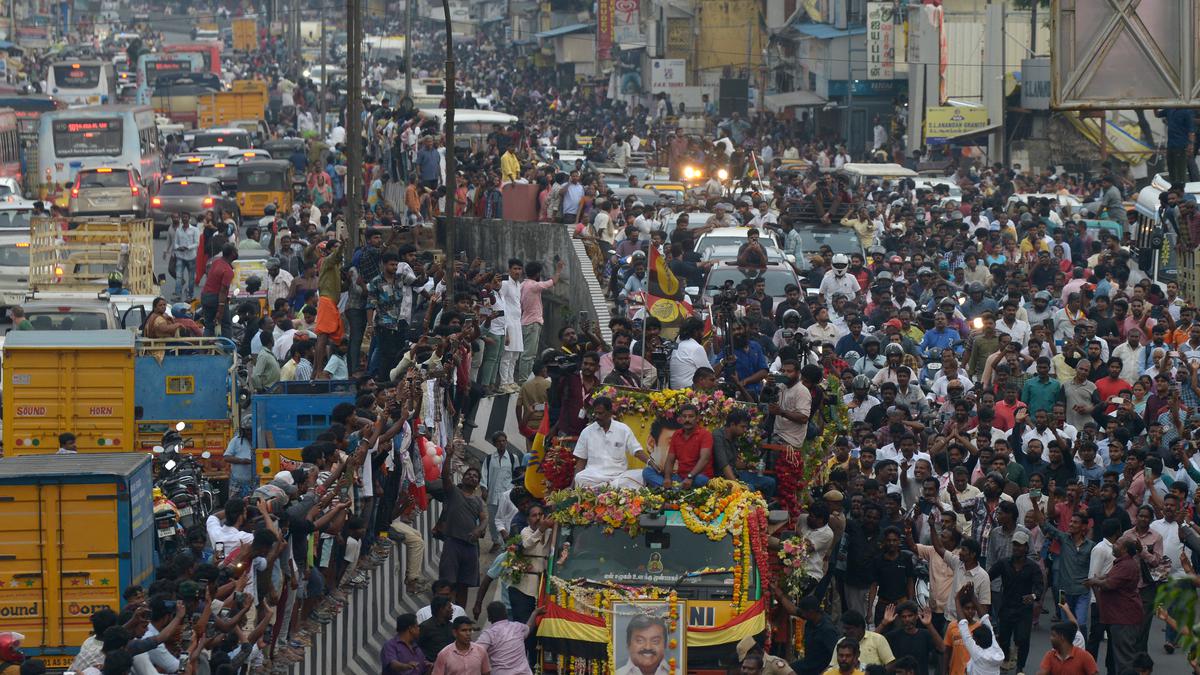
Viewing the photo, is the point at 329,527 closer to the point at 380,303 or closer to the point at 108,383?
the point at 108,383

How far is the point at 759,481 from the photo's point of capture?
51.0 feet

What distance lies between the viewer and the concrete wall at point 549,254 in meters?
28.4

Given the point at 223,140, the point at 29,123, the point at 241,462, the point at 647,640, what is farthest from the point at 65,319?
the point at 29,123

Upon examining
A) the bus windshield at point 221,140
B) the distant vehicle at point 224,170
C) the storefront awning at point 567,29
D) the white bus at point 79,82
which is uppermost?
the storefront awning at point 567,29

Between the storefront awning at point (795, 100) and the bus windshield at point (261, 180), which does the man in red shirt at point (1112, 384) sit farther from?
the storefront awning at point (795, 100)

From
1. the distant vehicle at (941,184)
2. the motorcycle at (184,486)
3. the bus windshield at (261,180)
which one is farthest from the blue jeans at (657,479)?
the bus windshield at (261,180)

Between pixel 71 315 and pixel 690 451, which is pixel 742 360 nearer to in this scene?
pixel 690 451

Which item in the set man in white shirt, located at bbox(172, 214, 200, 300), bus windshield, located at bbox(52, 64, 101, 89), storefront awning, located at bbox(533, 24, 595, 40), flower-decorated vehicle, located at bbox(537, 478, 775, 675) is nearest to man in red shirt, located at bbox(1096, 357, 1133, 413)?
flower-decorated vehicle, located at bbox(537, 478, 775, 675)

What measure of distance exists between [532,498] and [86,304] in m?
9.89

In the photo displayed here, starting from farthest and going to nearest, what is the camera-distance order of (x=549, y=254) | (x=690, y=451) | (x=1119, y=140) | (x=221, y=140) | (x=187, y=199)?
(x=221, y=140)
(x=1119, y=140)
(x=187, y=199)
(x=549, y=254)
(x=690, y=451)

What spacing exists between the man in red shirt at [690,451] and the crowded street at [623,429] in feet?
0.10

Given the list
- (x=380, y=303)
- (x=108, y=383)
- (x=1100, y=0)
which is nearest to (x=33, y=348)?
(x=108, y=383)

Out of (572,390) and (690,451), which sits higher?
(572,390)

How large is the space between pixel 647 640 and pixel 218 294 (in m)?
14.9
